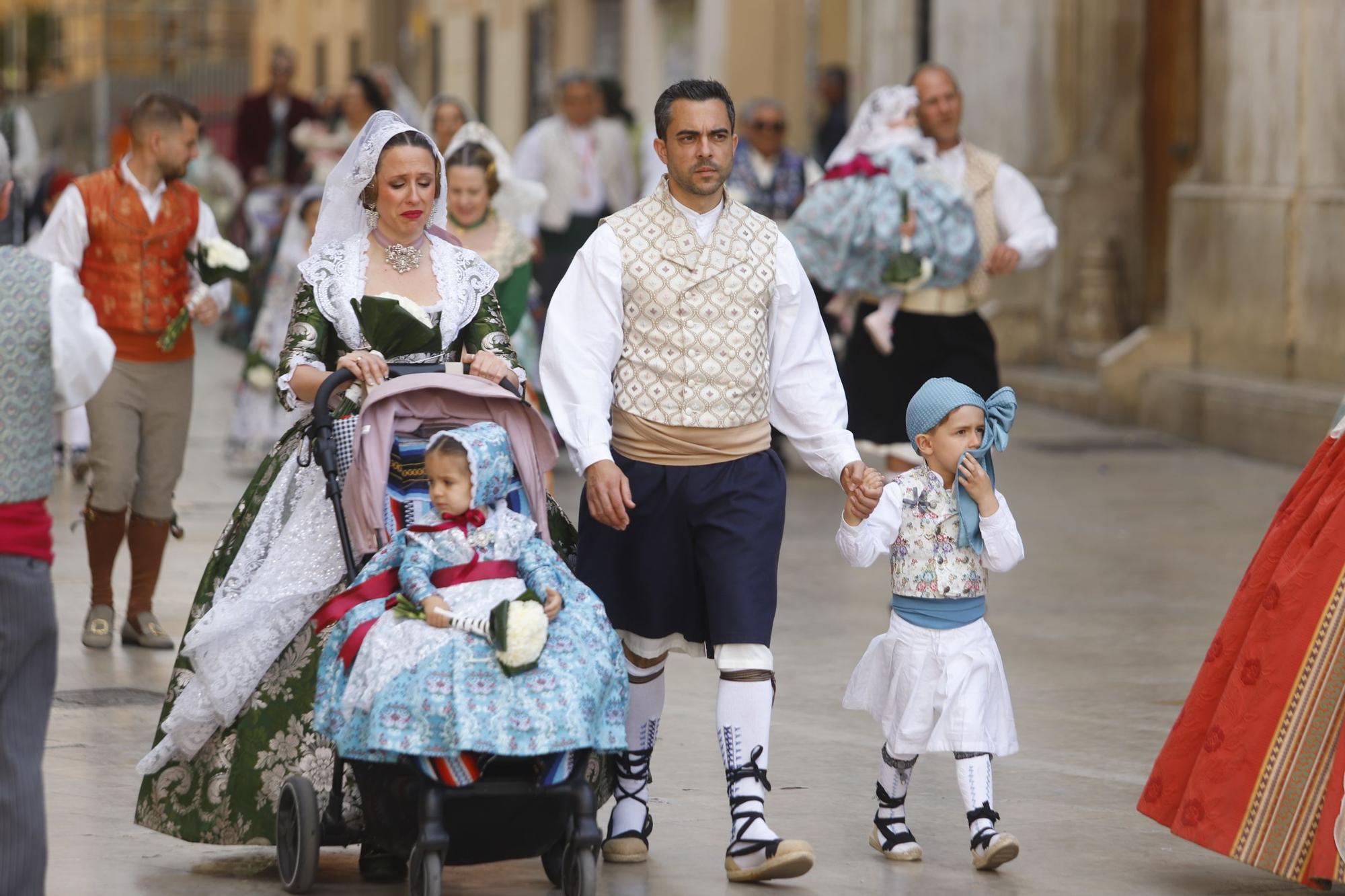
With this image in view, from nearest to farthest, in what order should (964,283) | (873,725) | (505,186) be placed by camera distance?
(873,725)
(964,283)
(505,186)

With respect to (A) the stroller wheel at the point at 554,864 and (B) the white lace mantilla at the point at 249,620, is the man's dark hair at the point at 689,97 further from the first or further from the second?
(A) the stroller wheel at the point at 554,864

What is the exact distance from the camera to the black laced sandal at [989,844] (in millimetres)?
5594

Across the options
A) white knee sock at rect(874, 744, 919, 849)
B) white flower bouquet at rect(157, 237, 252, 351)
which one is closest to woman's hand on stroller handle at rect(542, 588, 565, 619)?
white knee sock at rect(874, 744, 919, 849)

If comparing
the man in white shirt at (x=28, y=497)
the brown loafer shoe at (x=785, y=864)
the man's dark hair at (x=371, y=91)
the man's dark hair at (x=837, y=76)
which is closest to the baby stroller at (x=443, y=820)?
the brown loafer shoe at (x=785, y=864)

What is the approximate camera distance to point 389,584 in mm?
5297

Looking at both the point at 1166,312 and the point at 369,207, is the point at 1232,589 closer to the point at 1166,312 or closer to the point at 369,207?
the point at 369,207

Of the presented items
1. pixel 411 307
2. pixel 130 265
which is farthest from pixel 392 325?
pixel 130 265

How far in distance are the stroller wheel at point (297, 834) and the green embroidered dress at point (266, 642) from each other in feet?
0.33

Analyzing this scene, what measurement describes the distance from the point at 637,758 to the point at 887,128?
15.6ft

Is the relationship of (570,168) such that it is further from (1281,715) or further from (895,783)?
(1281,715)

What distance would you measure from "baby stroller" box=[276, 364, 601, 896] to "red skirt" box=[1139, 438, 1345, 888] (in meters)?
1.50

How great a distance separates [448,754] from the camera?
494 cm

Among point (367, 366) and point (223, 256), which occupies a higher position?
point (223, 256)

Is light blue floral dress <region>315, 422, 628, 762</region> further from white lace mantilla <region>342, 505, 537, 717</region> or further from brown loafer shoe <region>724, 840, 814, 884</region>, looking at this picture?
brown loafer shoe <region>724, 840, 814, 884</region>
